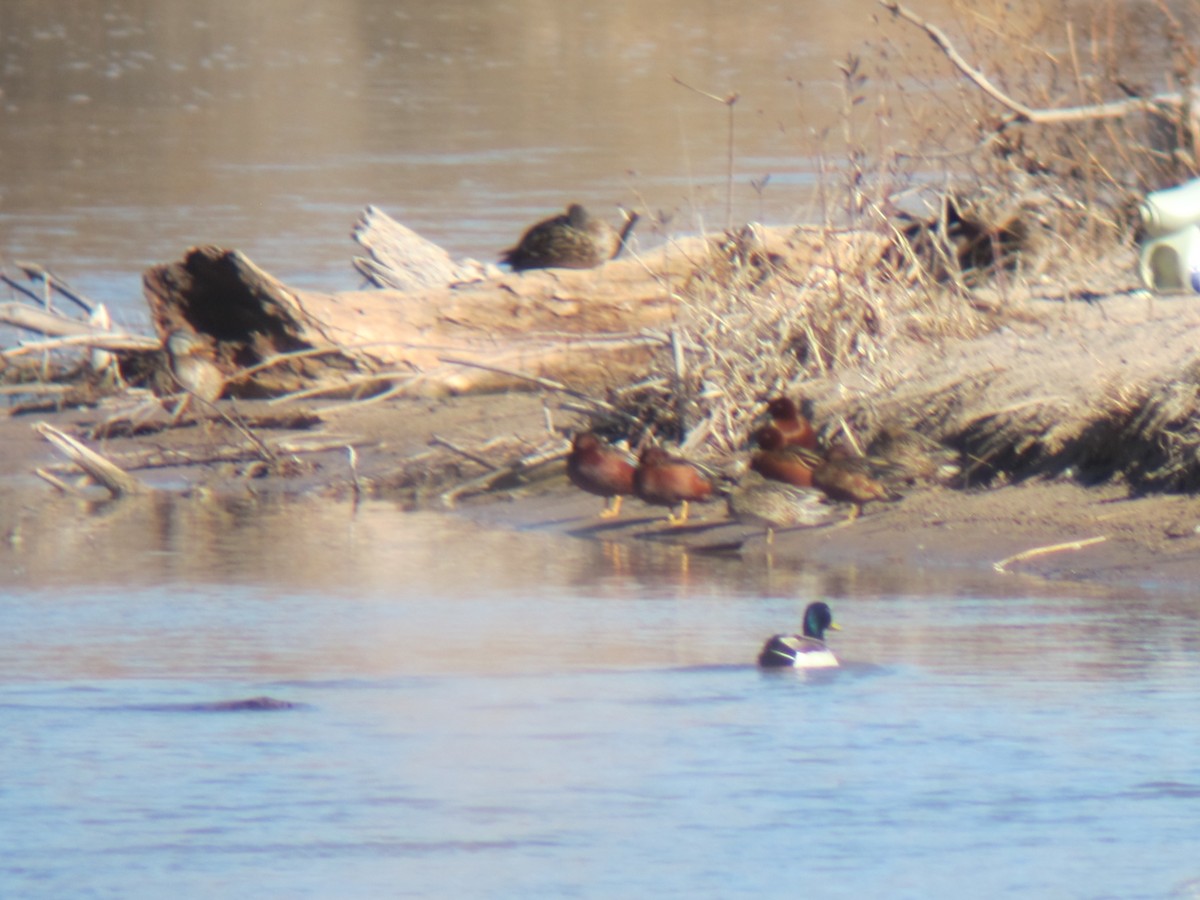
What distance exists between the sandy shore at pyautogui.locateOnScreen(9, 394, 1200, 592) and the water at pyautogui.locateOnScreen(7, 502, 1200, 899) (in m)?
0.32

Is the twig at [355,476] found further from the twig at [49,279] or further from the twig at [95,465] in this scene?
the twig at [49,279]

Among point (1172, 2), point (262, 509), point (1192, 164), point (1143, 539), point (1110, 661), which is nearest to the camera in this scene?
point (1110, 661)

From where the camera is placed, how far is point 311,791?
5.77m

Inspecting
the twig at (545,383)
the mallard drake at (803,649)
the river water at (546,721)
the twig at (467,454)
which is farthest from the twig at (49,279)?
the mallard drake at (803,649)

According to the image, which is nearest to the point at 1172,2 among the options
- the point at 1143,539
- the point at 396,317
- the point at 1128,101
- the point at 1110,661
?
the point at 1128,101

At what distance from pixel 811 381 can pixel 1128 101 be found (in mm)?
2659

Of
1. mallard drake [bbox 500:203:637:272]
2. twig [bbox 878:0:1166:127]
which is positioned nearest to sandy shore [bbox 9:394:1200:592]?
mallard drake [bbox 500:203:637:272]

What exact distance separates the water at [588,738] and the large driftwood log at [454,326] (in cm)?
315

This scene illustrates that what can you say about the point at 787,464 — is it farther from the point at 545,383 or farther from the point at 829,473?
the point at 545,383

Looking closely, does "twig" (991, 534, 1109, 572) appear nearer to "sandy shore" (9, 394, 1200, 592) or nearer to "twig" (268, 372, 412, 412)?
"sandy shore" (9, 394, 1200, 592)

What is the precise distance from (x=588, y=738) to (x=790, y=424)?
12.0 feet

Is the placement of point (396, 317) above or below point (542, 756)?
above

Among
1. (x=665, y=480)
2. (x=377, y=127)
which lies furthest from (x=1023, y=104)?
(x=377, y=127)

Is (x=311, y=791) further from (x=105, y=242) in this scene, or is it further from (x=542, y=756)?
(x=105, y=242)
